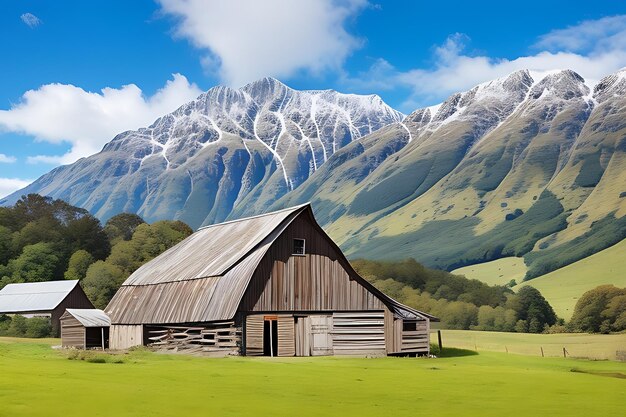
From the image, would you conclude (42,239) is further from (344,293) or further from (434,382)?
(434,382)

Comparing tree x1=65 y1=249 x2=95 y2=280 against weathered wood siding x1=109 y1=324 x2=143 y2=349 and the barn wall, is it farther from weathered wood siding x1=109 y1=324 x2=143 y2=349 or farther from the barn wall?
weathered wood siding x1=109 y1=324 x2=143 y2=349

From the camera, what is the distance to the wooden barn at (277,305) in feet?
180

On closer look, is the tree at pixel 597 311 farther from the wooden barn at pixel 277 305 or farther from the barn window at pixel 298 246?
the barn window at pixel 298 246

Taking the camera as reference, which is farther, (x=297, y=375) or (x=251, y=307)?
(x=251, y=307)

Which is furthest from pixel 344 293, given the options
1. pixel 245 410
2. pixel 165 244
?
pixel 165 244

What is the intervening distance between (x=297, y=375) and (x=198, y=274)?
23912 mm

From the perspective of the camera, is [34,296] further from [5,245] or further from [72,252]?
[5,245]

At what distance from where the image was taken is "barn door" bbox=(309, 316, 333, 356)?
2255 inches

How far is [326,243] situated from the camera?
59.7m

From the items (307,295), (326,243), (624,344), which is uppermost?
(326,243)

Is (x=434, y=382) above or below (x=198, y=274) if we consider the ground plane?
below

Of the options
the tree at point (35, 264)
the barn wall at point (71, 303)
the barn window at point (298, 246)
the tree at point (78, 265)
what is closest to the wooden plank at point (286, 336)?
the barn window at point (298, 246)

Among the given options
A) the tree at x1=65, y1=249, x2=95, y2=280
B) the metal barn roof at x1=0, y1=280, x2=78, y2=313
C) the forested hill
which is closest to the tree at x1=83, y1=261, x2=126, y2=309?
the forested hill

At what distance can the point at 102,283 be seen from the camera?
319 ft
